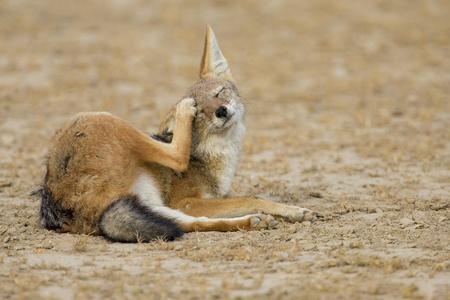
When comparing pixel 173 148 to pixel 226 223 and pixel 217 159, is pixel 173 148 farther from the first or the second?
pixel 226 223

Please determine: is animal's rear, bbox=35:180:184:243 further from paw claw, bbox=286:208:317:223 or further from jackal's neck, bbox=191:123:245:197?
paw claw, bbox=286:208:317:223

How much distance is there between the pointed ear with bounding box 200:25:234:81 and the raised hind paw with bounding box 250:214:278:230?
79.7 inches

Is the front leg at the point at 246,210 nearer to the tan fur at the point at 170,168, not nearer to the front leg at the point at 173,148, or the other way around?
the tan fur at the point at 170,168

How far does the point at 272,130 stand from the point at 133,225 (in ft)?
17.2

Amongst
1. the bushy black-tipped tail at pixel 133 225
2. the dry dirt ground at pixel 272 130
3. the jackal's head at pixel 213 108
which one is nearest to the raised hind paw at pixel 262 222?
the dry dirt ground at pixel 272 130

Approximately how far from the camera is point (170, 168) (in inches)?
235

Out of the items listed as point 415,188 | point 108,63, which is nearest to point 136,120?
point 108,63

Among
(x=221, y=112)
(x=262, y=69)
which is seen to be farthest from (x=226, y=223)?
(x=262, y=69)

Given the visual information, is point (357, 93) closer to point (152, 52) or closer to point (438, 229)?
point (152, 52)

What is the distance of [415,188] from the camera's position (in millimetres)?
6945

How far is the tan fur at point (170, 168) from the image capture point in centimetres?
536

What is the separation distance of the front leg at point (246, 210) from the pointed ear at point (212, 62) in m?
1.73

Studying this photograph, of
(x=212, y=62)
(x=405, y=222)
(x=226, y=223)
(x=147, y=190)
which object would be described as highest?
(x=212, y=62)

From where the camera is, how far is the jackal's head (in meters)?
6.09
